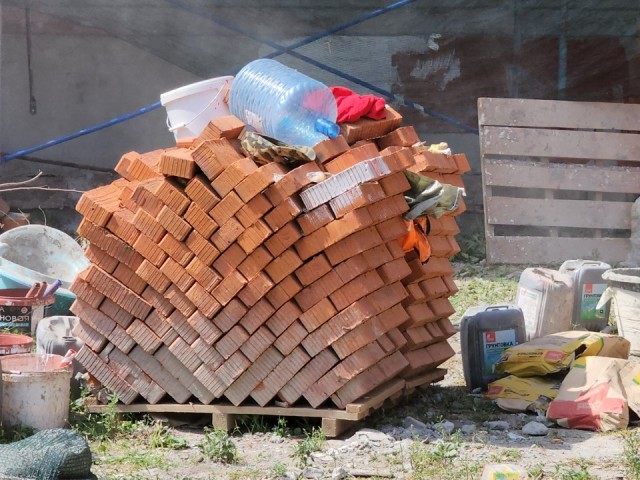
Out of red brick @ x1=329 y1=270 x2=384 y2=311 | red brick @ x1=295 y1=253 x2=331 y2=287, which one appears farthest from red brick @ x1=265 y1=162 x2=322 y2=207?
red brick @ x1=329 y1=270 x2=384 y2=311

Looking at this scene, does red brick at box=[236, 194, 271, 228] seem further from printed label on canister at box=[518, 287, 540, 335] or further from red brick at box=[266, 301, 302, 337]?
printed label on canister at box=[518, 287, 540, 335]

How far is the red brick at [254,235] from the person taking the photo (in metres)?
5.28

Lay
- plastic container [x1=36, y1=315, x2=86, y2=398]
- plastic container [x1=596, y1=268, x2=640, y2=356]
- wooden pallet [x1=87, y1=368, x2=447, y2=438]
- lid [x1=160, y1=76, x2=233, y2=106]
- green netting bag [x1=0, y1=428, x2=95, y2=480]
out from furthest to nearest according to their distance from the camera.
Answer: plastic container [x1=596, y1=268, x2=640, y2=356], lid [x1=160, y1=76, x2=233, y2=106], plastic container [x1=36, y1=315, x2=86, y2=398], wooden pallet [x1=87, y1=368, x2=447, y2=438], green netting bag [x1=0, y1=428, x2=95, y2=480]

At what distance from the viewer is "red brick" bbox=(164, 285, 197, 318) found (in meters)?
5.49

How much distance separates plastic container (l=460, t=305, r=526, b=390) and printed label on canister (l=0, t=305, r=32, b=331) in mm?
3009

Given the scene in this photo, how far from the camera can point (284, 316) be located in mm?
5418

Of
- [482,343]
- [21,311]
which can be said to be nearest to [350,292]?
[482,343]

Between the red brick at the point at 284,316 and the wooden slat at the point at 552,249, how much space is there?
5243 mm

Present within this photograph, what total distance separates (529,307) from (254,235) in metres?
2.93

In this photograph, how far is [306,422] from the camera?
5707 mm

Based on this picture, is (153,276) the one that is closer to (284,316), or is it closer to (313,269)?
(284,316)

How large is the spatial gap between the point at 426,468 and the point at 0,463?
192 cm

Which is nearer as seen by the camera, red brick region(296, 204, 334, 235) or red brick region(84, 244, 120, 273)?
red brick region(296, 204, 334, 235)

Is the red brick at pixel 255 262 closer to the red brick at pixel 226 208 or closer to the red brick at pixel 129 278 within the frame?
the red brick at pixel 226 208
